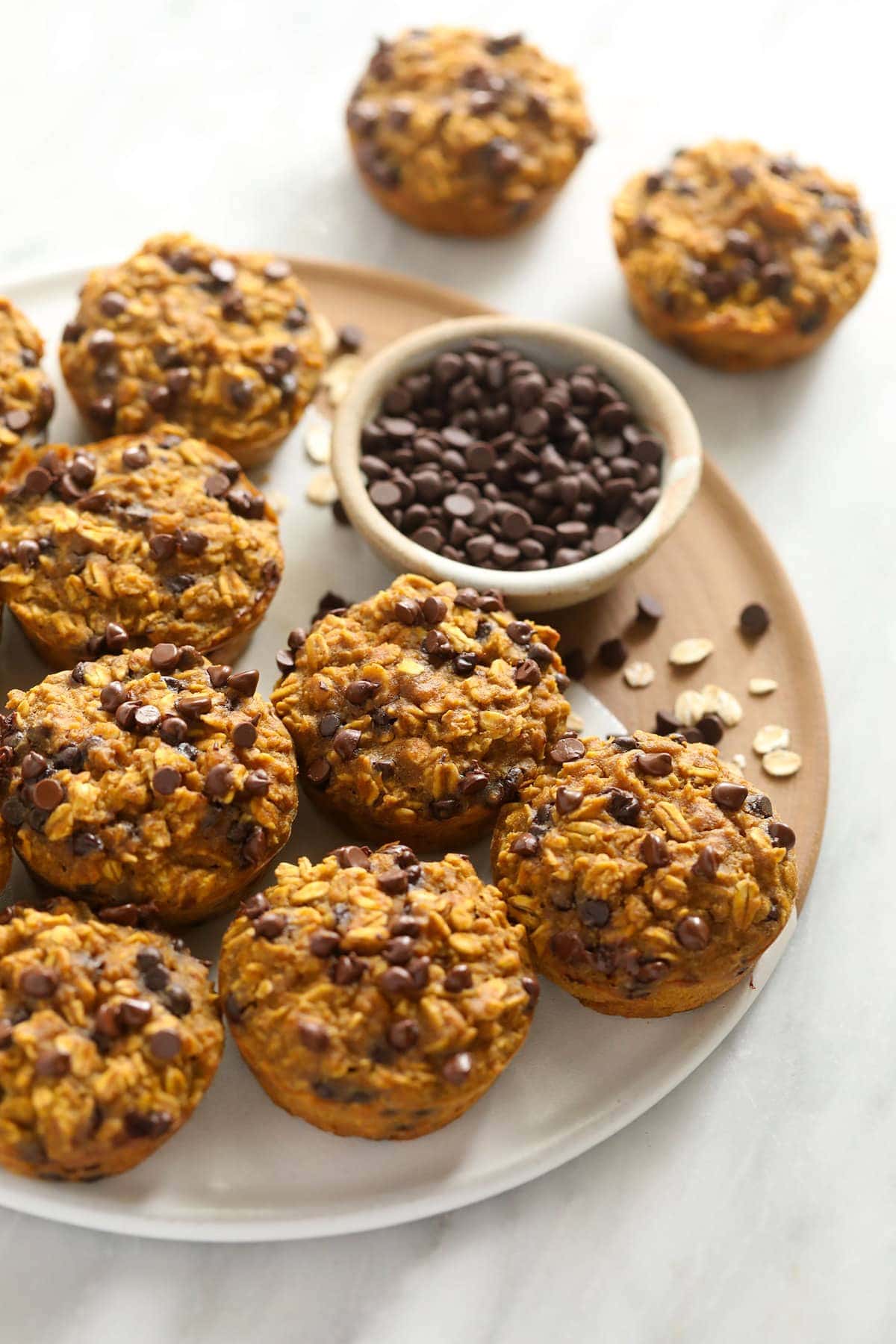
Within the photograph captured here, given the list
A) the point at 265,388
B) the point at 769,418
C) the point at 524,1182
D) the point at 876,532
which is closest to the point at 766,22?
the point at 769,418

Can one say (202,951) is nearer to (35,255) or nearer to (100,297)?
(100,297)

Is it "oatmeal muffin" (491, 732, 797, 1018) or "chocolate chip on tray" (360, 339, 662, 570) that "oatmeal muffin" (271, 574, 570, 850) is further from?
"chocolate chip on tray" (360, 339, 662, 570)

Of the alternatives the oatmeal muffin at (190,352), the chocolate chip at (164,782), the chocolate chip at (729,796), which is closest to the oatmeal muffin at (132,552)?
the oatmeal muffin at (190,352)

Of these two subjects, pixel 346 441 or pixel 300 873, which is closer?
pixel 300 873

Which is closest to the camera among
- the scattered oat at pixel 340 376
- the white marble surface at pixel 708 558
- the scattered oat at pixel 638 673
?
the white marble surface at pixel 708 558

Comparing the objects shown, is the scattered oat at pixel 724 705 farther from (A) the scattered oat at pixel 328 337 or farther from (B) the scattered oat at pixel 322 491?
(A) the scattered oat at pixel 328 337

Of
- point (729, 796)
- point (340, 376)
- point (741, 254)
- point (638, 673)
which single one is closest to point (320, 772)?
point (729, 796)

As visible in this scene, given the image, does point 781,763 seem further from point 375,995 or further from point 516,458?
point 375,995
